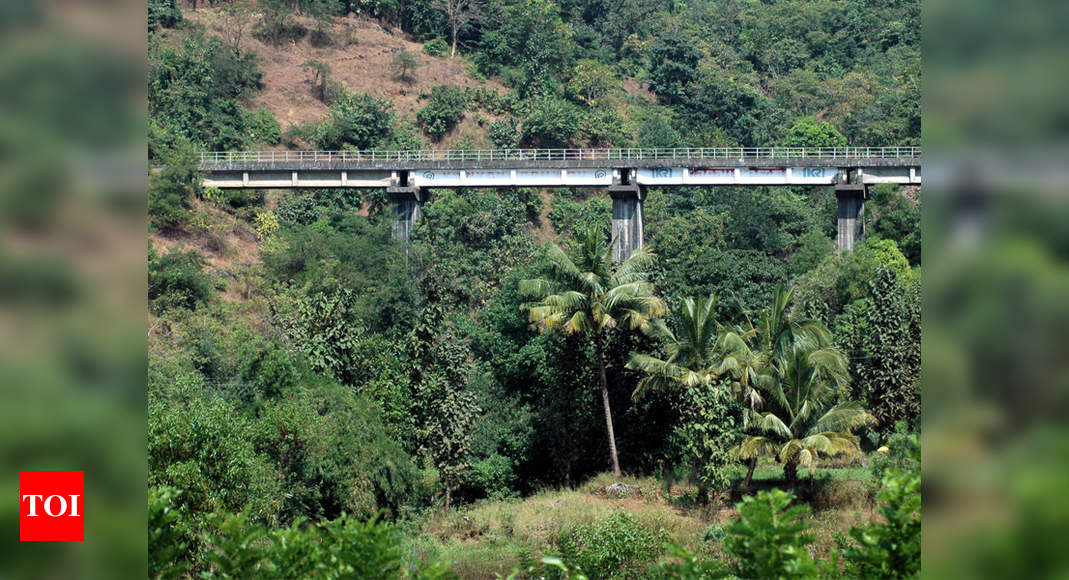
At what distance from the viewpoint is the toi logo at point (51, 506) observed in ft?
8.18

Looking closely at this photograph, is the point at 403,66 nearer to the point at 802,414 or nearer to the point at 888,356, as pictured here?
the point at 888,356

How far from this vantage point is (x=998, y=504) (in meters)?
2.21

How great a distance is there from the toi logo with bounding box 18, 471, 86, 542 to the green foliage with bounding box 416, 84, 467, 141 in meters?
47.8

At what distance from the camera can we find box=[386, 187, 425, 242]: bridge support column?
36.2 metres

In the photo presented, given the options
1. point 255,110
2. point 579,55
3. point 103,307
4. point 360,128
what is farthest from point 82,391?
point 579,55

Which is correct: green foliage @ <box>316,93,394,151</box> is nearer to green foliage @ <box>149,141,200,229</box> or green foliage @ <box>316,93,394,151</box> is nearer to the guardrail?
the guardrail

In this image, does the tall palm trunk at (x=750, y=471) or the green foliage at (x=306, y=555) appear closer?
the green foliage at (x=306, y=555)

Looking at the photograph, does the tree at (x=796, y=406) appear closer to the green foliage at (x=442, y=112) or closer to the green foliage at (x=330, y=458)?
the green foliage at (x=330, y=458)

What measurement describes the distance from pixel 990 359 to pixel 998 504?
0.33 metres

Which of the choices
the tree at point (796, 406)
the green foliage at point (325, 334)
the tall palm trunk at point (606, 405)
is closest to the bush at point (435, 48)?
the green foliage at point (325, 334)

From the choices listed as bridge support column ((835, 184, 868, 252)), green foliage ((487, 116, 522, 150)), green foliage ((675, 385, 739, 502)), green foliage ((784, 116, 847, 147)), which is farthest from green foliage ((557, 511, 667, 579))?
green foliage ((784, 116, 847, 147))

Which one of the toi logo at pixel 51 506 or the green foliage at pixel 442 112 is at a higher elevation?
the green foliage at pixel 442 112

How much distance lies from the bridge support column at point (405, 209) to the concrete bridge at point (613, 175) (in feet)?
0.12

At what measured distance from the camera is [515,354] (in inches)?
972
